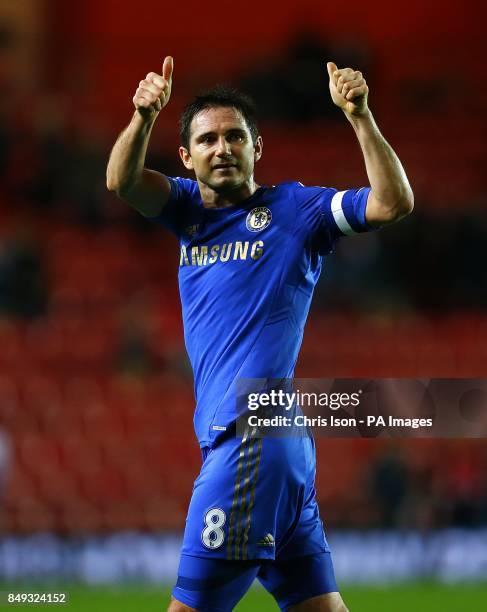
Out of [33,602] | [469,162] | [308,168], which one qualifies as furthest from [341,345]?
[33,602]

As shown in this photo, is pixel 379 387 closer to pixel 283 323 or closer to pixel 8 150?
pixel 283 323

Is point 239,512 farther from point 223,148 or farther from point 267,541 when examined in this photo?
point 223,148

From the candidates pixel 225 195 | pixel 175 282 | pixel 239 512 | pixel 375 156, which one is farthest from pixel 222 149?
pixel 175 282

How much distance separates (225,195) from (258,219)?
0.54ft

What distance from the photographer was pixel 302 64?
556 inches

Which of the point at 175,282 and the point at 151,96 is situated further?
the point at 175,282

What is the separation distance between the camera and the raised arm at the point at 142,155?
3742 millimetres

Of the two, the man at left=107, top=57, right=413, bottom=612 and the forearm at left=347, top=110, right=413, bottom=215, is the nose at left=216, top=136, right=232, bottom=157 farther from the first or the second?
Answer: the forearm at left=347, top=110, right=413, bottom=215

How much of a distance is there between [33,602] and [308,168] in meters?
8.39

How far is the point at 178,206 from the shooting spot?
4.04m

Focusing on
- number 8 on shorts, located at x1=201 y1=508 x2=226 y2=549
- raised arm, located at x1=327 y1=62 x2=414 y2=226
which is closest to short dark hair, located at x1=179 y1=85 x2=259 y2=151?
raised arm, located at x1=327 y1=62 x2=414 y2=226

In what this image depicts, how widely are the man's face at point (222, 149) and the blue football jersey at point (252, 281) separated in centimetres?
12

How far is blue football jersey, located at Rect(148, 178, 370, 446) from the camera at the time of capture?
3693 mm

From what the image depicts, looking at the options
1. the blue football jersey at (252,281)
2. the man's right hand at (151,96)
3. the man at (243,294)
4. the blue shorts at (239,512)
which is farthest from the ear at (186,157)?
the blue shorts at (239,512)
